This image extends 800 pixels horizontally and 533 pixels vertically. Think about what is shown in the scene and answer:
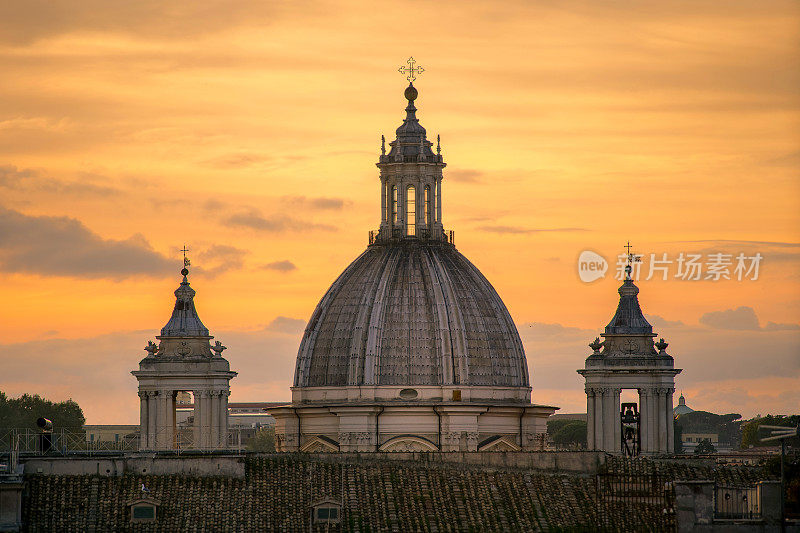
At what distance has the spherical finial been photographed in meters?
171

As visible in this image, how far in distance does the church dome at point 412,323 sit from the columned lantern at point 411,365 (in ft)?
0.19

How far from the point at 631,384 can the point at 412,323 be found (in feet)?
43.4

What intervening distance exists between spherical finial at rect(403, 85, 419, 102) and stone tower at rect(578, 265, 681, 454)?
2048cm

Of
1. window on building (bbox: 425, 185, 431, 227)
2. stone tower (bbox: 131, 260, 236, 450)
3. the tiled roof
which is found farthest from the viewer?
window on building (bbox: 425, 185, 431, 227)

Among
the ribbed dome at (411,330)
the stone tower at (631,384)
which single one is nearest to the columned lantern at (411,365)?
the ribbed dome at (411,330)

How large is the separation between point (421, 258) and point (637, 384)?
14.8 m

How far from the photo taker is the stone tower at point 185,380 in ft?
515

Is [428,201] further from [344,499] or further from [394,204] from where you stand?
[344,499]

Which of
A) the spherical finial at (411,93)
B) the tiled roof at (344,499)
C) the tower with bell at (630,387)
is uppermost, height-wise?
the spherical finial at (411,93)

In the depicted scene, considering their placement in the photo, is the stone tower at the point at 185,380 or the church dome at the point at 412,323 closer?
the stone tower at the point at 185,380

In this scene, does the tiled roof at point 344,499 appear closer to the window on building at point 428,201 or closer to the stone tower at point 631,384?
the stone tower at point 631,384

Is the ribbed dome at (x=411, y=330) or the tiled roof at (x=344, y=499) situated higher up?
the ribbed dome at (x=411, y=330)

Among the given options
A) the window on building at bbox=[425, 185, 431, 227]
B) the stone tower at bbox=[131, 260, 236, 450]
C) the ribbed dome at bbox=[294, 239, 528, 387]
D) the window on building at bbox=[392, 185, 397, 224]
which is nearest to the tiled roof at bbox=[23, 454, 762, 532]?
the stone tower at bbox=[131, 260, 236, 450]

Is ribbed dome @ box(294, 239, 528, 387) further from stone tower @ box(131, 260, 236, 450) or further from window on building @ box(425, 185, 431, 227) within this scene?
stone tower @ box(131, 260, 236, 450)
